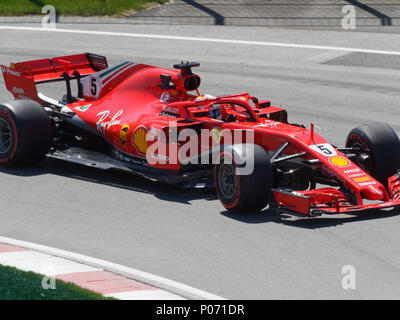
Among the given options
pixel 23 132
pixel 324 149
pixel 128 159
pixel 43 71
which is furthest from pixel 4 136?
pixel 324 149

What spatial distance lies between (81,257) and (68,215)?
5.25 feet

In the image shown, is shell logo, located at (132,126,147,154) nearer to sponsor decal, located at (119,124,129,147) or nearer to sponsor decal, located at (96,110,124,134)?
sponsor decal, located at (119,124,129,147)

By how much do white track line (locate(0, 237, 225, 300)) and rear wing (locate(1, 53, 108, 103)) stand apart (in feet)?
13.7

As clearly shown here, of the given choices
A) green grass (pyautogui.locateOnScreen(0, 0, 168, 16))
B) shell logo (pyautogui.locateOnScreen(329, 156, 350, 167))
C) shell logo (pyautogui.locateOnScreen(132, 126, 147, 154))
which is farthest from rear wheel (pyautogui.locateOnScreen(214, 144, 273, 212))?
green grass (pyautogui.locateOnScreen(0, 0, 168, 16))

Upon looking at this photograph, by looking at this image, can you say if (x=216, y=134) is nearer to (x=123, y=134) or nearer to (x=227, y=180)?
(x=227, y=180)

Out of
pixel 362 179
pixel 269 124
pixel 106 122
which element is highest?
pixel 269 124

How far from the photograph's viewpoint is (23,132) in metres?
11.3

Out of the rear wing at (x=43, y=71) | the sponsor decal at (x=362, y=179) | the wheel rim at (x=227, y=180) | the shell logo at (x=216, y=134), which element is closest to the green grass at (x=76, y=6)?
the rear wing at (x=43, y=71)

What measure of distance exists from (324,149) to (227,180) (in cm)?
113

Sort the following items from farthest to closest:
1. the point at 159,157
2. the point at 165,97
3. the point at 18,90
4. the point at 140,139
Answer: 1. the point at 18,90
2. the point at 165,97
3. the point at 140,139
4. the point at 159,157

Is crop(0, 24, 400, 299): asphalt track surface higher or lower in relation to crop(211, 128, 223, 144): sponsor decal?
A: lower

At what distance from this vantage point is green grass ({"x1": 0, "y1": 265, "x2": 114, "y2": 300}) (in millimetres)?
7082

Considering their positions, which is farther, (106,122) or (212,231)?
(106,122)
